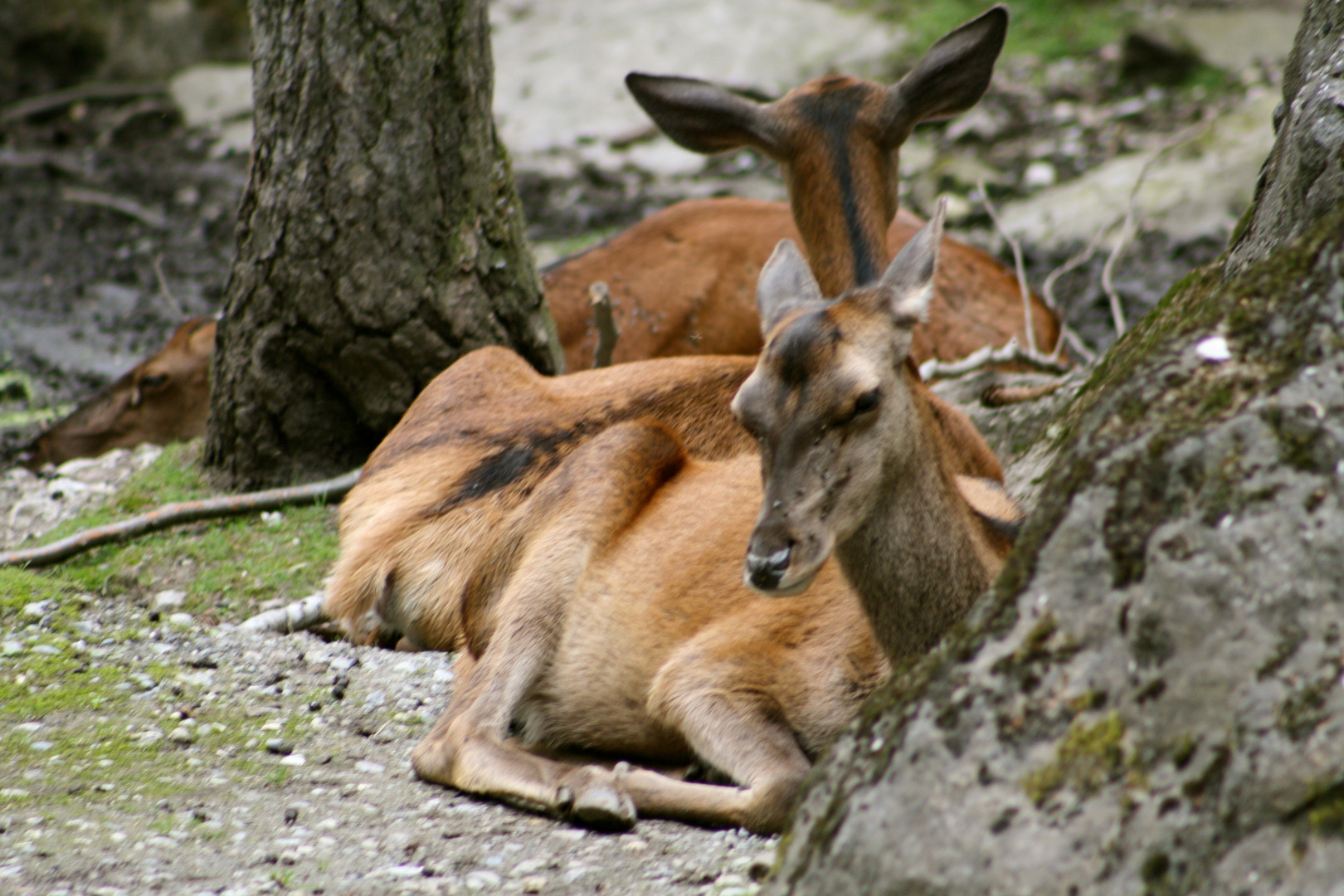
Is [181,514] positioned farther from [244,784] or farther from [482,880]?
[482,880]

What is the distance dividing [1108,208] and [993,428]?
208 inches

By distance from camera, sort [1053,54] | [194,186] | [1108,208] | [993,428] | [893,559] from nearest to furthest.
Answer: [893,559] → [993,428] → [1108,208] → [194,186] → [1053,54]

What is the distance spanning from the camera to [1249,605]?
94.6 inches

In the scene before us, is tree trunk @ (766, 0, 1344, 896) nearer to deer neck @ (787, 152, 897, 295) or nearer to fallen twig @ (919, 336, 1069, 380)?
deer neck @ (787, 152, 897, 295)

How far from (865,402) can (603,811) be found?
1.25 metres

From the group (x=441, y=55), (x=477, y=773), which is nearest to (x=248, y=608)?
(x=477, y=773)

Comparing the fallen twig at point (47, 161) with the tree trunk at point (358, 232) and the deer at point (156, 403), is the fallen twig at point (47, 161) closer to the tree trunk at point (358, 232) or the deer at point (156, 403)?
the deer at point (156, 403)

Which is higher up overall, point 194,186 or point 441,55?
point 441,55

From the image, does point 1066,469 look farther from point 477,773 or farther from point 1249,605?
point 477,773

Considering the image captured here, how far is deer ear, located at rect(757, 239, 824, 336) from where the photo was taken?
3.81m

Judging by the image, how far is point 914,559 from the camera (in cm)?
354

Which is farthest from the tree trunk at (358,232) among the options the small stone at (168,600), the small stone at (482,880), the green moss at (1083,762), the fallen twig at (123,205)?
the fallen twig at (123,205)

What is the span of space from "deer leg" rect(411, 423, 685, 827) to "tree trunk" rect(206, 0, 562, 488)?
1.53m

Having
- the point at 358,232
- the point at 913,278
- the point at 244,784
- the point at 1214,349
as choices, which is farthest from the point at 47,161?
the point at 1214,349
